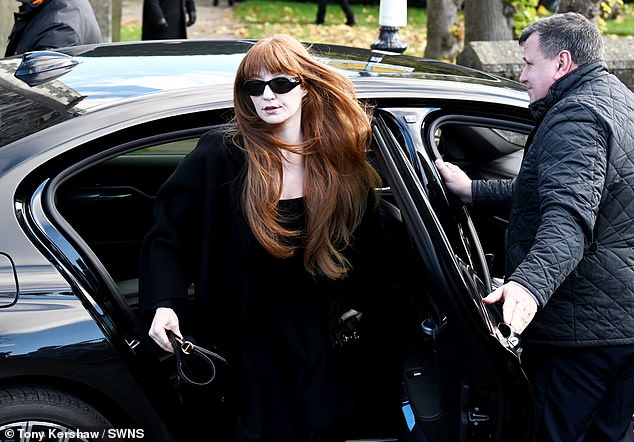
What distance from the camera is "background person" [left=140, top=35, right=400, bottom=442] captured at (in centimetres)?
267

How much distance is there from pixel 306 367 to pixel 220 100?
85 centimetres

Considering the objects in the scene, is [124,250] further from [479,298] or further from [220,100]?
[479,298]

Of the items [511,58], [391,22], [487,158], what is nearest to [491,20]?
[511,58]

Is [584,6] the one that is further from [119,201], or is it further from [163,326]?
[163,326]

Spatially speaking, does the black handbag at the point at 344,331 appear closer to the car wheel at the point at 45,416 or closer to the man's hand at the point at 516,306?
the man's hand at the point at 516,306

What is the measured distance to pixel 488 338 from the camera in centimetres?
251

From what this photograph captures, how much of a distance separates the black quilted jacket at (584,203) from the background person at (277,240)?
1.61 feet

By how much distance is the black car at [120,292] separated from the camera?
258 centimetres

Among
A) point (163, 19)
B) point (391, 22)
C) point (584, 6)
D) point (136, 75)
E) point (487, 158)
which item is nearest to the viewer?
point (136, 75)

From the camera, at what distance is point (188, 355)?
268 centimetres

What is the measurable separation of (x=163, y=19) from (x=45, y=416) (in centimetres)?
697

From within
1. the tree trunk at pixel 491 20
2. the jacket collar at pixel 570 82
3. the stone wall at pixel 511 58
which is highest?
the jacket collar at pixel 570 82

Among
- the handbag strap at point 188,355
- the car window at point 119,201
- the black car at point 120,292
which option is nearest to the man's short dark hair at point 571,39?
the black car at point 120,292

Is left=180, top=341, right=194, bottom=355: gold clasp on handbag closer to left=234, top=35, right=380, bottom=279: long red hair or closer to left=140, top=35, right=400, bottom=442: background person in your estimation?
left=140, top=35, right=400, bottom=442: background person
